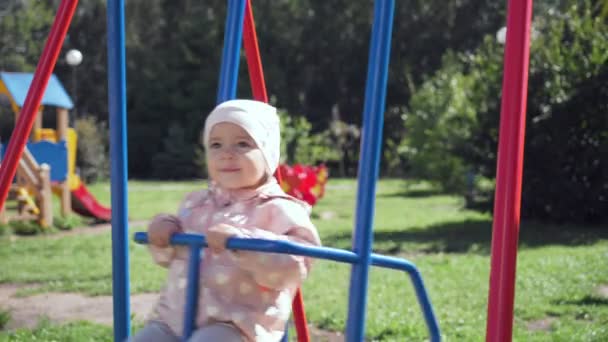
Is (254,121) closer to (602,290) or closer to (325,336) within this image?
(325,336)

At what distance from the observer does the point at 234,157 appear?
7.08 feet

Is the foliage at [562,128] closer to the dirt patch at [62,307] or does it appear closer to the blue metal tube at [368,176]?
the dirt patch at [62,307]

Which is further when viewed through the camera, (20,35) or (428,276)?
(20,35)

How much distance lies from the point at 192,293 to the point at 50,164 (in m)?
9.81

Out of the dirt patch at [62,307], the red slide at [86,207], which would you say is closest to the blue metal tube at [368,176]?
the dirt patch at [62,307]

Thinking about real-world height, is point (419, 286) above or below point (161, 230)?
below

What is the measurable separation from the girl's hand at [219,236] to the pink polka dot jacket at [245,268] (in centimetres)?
3

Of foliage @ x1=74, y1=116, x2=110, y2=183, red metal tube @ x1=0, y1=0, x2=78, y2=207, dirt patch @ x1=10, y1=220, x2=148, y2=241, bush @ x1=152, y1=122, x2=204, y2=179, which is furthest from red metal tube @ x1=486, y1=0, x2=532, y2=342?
bush @ x1=152, y1=122, x2=204, y2=179

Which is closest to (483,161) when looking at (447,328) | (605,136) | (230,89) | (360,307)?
(605,136)

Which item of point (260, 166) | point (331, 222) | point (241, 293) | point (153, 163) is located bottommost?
point (153, 163)

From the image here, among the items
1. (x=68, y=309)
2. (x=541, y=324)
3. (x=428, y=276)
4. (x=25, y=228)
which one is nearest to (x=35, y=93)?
(x=68, y=309)

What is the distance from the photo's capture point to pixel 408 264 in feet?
6.99

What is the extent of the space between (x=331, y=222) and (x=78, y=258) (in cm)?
419

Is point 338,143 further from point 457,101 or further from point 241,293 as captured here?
point 241,293
